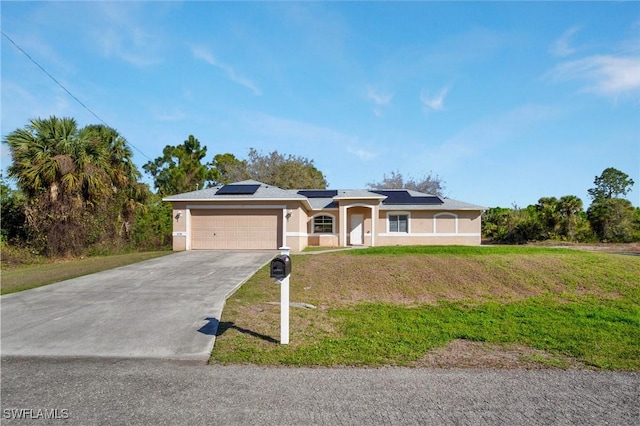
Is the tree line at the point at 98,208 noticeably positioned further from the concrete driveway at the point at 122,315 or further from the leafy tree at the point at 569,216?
the concrete driveway at the point at 122,315

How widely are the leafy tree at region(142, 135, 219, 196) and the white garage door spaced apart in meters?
12.4

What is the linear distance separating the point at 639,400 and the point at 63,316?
354 inches

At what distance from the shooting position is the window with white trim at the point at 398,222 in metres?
24.2

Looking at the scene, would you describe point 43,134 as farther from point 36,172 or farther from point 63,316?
point 63,316

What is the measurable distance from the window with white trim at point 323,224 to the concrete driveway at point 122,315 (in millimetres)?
11930

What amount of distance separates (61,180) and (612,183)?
Result: 7014 cm

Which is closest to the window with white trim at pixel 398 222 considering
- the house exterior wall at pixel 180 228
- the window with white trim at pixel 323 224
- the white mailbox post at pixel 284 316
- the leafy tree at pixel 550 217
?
the window with white trim at pixel 323 224

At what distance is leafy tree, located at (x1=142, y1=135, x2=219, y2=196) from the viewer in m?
33.3

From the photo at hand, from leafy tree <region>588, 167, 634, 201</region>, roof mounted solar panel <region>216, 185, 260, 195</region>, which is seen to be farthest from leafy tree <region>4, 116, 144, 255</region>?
leafy tree <region>588, 167, 634, 201</region>

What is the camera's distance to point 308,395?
391cm

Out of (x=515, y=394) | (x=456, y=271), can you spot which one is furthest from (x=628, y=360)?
(x=456, y=271)

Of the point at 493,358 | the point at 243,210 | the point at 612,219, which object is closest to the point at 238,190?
the point at 243,210

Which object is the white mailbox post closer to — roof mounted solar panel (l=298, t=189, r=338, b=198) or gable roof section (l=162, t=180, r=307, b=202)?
gable roof section (l=162, t=180, r=307, b=202)

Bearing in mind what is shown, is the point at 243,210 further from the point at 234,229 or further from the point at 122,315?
the point at 122,315
